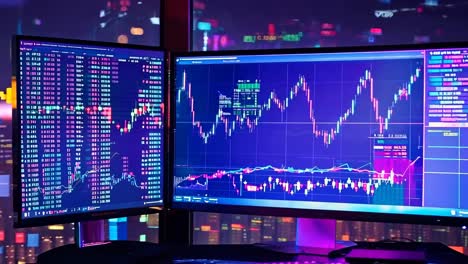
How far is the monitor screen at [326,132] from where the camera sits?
1.58 meters

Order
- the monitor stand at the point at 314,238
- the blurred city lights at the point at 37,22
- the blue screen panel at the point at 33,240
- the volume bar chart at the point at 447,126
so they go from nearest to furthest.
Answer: the volume bar chart at the point at 447,126, the monitor stand at the point at 314,238, the blue screen panel at the point at 33,240, the blurred city lights at the point at 37,22

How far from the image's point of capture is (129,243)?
188 cm

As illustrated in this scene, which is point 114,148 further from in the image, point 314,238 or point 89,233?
point 314,238

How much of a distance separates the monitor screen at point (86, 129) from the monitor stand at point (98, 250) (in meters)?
0.11

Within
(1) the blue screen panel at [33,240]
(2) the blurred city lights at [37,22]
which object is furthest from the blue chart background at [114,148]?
(2) the blurred city lights at [37,22]

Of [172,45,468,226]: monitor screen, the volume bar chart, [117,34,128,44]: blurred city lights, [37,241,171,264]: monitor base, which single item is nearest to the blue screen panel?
[37,241,171,264]: monitor base

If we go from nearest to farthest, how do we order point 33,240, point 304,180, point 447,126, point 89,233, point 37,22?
point 447,126 < point 304,180 < point 89,233 < point 33,240 < point 37,22

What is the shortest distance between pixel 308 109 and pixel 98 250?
76cm

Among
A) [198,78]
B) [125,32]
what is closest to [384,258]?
[198,78]

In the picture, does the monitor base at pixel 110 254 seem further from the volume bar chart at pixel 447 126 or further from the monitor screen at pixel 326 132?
the volume bar chart at pixel 447 126

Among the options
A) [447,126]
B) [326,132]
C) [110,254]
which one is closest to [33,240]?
[110,254]

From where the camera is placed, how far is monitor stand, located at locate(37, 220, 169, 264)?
1.65 meters

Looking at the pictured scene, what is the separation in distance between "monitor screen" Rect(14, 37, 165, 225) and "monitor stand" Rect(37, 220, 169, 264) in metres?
0.11

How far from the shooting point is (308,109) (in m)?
1.69
